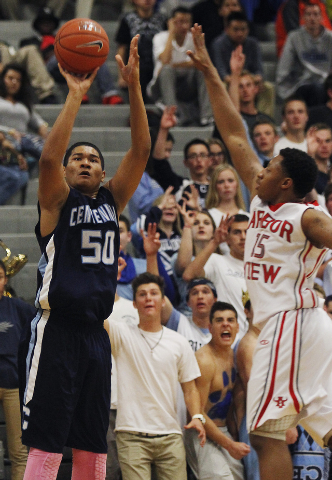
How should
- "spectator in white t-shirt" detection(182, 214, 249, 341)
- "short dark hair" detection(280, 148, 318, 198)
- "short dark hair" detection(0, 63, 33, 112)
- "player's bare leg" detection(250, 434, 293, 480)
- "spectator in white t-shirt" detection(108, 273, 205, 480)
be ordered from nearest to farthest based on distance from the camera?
"player's bare leg" detection(250, 434, 293, 480)
"short dark hair" detection(280, 148, 318, 198)
"spectator in white t-shirt" detection(108, 273, 205, 480)
"spectator in white t-shirt" detection(182, 214, 249, 341)
"short dark hair" detection(0, 63, 33, 112)

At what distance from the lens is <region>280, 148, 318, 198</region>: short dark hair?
14.8 feet

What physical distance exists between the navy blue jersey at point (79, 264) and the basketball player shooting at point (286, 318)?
0.86 meters

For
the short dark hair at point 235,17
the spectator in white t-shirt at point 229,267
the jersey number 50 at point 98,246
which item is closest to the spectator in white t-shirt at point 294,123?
the short dark hair at point 235,17

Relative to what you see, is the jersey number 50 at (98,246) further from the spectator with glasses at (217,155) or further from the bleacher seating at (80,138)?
the spectator with glasses at (217,155)

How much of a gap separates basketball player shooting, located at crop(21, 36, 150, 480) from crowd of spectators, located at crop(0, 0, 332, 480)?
5.93ft

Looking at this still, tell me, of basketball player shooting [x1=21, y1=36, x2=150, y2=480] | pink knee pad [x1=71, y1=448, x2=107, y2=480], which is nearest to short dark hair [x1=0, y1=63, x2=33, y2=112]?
basketball player shooting [x1=21, y1=36, x2=150, y2=480]

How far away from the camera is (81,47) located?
443cm

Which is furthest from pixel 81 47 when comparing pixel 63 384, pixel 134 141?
pixel 63 384

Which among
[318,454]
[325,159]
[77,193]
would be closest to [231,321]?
[318,454]

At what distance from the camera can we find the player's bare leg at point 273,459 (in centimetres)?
424

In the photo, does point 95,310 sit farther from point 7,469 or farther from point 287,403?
point 7,469

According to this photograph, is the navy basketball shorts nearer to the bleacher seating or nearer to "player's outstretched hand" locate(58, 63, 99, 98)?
"player's outstretched hand" locate(58, 63, 99, 98)

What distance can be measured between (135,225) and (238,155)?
8.49ft

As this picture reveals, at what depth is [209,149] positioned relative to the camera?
8.61 m
